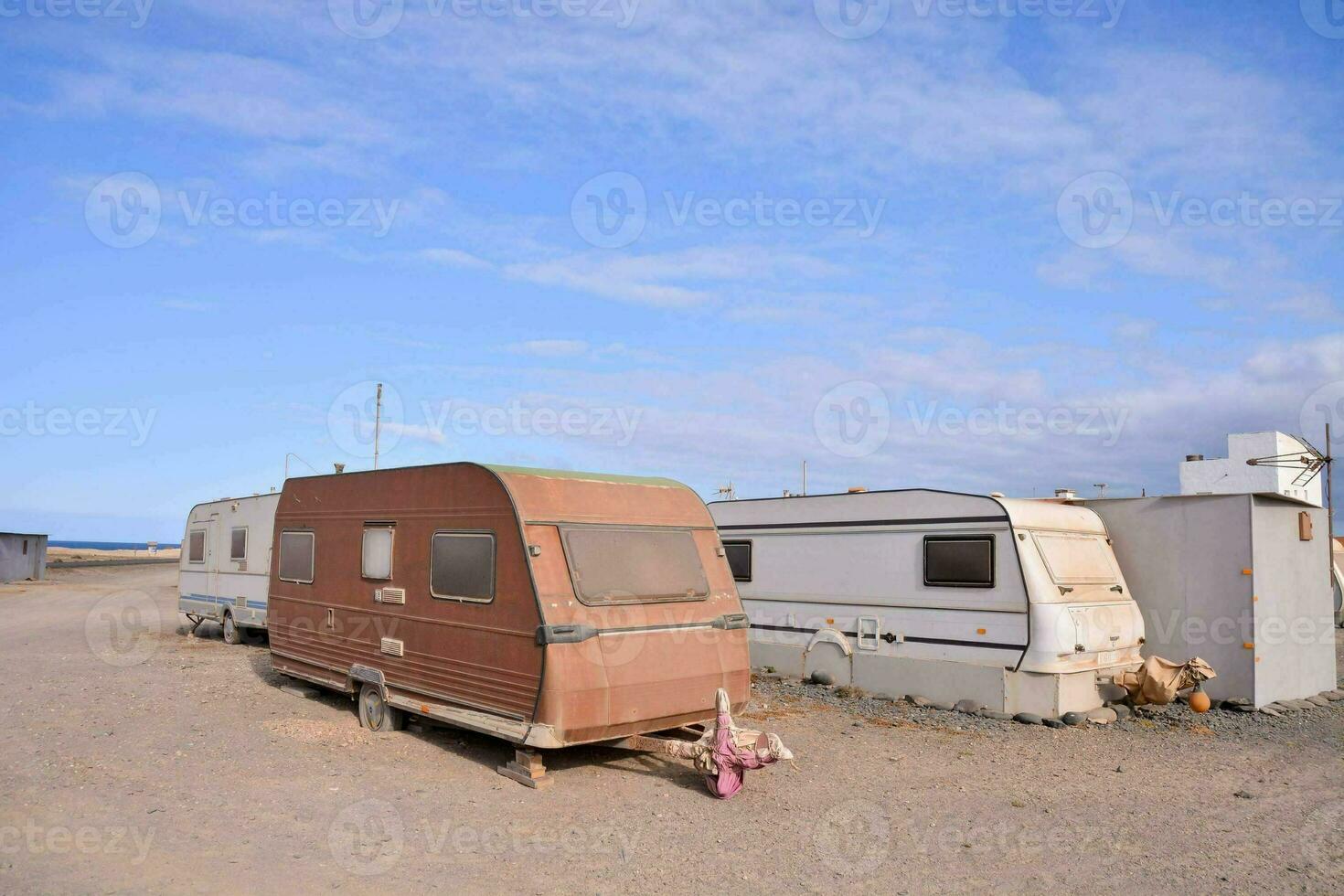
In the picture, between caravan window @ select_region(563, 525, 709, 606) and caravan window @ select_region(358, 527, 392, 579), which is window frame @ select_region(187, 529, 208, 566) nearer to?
caravan window @ select_region(358, 527, 392, 579)

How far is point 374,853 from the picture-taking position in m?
6.30

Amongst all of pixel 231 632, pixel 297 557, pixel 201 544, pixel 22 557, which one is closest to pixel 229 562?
pixel 231 632

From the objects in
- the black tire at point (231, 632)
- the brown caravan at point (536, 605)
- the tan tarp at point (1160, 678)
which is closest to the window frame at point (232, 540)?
the black tire at point (231, 632)

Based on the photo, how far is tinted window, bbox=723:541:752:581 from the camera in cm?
1442

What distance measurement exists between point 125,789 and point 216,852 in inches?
79.1

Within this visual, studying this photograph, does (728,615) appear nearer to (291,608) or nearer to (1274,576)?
(291,608)

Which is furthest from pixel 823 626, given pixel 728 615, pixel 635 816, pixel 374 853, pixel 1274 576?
pixel 374 853

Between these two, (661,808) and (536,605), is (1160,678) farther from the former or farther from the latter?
(536,605)

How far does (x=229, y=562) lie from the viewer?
18.7 metres

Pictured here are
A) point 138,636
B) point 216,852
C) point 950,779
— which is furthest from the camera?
point 138,636

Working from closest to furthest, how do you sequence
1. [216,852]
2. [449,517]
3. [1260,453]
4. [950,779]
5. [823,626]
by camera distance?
[216,852]
[950,779]
[449,517]
[823,626]
[1260,453]

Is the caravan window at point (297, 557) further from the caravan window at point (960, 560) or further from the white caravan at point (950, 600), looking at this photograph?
the caravan window at point (960, 560)

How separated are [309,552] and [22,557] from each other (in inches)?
1487

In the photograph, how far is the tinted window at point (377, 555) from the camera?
1012 centimetres
